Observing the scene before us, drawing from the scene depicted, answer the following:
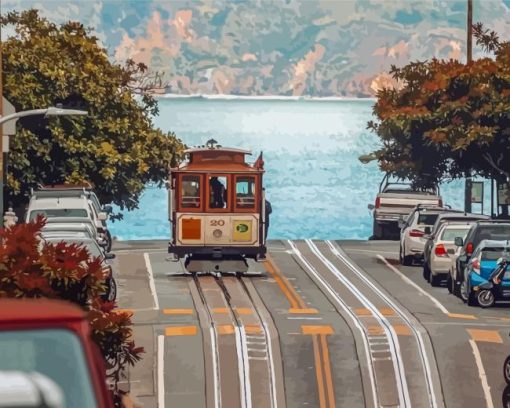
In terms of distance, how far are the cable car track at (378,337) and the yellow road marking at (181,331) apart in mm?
3410

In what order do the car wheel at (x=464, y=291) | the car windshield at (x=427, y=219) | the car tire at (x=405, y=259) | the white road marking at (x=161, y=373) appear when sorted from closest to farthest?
1. the white road marking at (x=161, y=373)
2. the car wheel at (x=464, y=291)
3. the car windshield at (x=427, y=219)
4. the car tire at (x=405, y=259)

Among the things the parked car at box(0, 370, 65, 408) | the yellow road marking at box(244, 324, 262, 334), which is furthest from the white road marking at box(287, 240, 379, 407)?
the parked car at box(0, 370, 65, 408)

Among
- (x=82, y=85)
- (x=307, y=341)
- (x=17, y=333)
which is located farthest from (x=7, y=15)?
(x=17, y=333)

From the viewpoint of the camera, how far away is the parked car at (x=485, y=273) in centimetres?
3462

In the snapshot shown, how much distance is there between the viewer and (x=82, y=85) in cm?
5981

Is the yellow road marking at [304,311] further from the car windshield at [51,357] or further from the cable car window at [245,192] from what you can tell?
the car windshield at [51,357]

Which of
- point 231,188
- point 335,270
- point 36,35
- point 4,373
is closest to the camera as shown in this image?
point 4,373

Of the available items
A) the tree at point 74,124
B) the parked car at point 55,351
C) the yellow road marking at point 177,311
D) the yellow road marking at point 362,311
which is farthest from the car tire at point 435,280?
the parked car at point 55,351

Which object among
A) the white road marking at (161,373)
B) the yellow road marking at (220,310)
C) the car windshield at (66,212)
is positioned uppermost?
the car windshield at (66,212)

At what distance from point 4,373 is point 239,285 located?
34764mm

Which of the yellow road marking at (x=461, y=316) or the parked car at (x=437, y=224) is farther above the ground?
the parked car at (x=437, y=224)

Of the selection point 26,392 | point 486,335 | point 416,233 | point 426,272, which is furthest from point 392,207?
point 26,392

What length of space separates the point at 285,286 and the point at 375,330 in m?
7.65

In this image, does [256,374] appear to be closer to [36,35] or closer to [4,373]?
[4,373]
